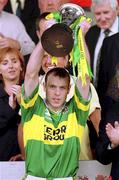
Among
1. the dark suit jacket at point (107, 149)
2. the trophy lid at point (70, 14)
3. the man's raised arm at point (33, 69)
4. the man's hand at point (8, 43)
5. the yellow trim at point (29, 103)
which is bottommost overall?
the dark suit jacket at point (107, 149)

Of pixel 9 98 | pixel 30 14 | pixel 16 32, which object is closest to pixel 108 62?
pixel 16 32

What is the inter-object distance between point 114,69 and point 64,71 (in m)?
1.26

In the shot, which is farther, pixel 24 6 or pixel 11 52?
pixel 24 6

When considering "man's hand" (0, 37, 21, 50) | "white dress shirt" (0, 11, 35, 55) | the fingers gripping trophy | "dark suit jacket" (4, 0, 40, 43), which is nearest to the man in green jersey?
the fingers gripping trophy

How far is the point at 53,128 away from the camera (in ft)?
17.0

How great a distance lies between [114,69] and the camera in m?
6.37

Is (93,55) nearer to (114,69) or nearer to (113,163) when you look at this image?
(114,69)

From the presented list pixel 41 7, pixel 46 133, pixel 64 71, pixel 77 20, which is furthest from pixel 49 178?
pixel 41 7

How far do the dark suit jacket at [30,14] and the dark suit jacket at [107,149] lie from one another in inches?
80.9

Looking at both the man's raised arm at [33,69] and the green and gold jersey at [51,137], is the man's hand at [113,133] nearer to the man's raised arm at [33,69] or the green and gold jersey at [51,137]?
the green and gold jersey at [51,137]

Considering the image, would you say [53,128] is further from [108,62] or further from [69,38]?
[108,62]

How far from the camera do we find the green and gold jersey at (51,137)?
511 centimetres

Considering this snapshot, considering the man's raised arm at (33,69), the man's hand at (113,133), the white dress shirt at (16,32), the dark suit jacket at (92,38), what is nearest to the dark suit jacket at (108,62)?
the dark suit jacket at (92,38)

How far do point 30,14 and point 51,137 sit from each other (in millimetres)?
2555
